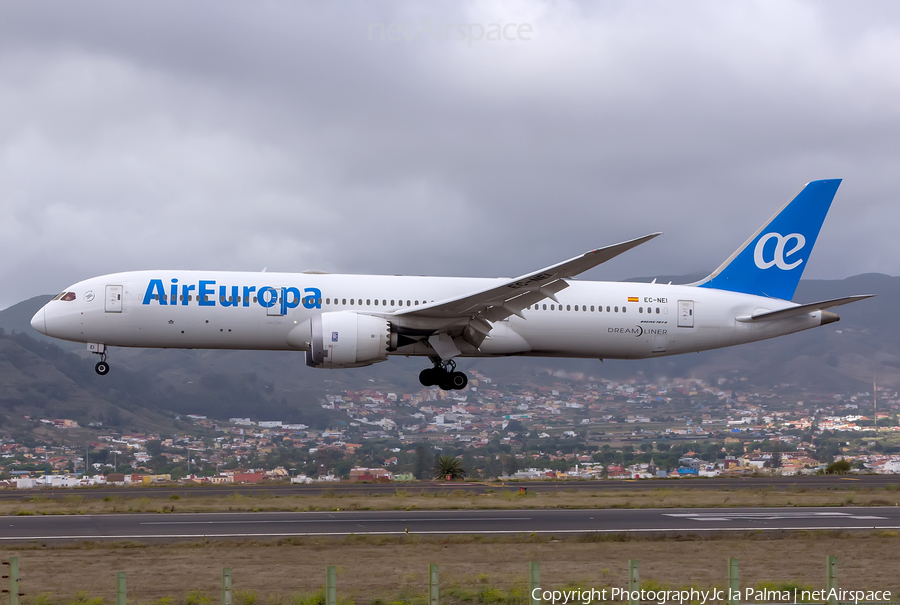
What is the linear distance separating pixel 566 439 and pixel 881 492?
62.7 m

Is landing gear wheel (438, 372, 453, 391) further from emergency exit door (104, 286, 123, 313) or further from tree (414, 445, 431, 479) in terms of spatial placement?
tree (414, 445, 431, 479)

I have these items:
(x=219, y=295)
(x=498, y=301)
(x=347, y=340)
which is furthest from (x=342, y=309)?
(x=498, y=301)

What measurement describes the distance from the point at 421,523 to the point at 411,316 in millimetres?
8280

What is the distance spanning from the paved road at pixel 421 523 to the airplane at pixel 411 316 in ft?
20.8

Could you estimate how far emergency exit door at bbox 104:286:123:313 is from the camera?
30.8m

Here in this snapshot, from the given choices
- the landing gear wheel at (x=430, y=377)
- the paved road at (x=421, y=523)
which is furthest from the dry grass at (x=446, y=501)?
the landing gear wheel at (x=430, y=377)

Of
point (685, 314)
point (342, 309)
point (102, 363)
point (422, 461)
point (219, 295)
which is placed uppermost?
point (219, 295)

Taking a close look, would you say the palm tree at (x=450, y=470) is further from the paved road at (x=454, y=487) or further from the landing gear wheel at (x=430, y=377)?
the landing gear wheel at (x=430, y=377)

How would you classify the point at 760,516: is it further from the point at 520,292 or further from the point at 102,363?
the point at 102,363

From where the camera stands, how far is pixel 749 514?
28359mm

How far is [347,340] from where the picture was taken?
29828 millimetres

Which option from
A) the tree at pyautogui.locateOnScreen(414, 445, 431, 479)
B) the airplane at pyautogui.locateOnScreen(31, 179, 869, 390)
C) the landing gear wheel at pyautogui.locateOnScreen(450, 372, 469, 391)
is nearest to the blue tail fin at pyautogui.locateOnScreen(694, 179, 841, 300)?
the airplane at pyautogui.locateOnScreen(31, 179, 869, 390)

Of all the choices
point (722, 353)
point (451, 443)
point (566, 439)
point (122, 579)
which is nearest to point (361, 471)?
point (451, 443)

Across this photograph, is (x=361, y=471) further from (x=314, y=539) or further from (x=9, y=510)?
(x=314, y=539)
